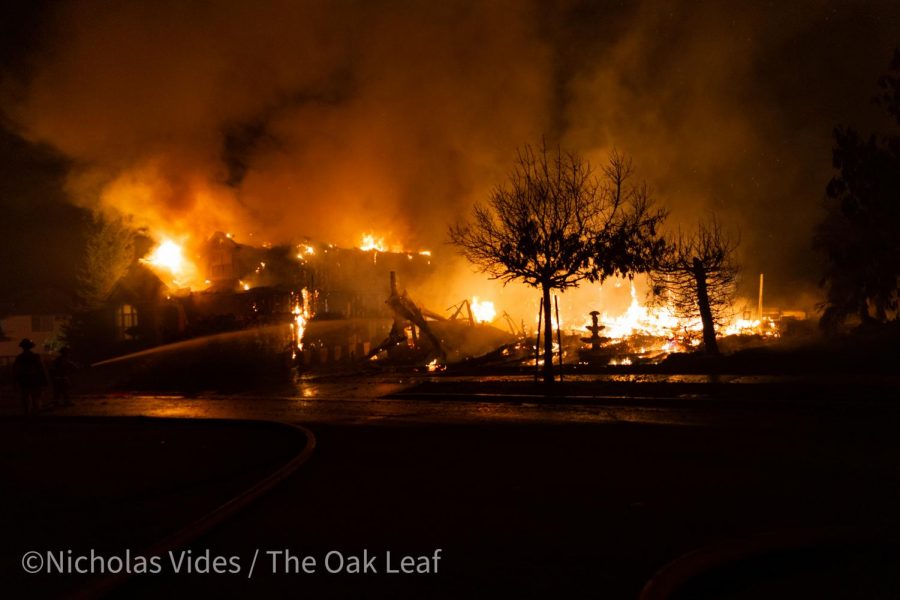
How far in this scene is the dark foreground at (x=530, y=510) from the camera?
14.0ft

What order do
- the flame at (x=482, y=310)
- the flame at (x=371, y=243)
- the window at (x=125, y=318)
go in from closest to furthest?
the window at (x=125, y=318)
the flame at (x=482, y=310)
the flame at (x=371, y=243)

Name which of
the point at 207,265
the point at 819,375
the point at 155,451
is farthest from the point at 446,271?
the point at 155,451

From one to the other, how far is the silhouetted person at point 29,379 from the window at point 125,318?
716 inches

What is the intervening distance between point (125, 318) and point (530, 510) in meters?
30.9

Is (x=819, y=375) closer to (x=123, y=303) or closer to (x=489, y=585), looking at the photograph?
(x=489, y=585)

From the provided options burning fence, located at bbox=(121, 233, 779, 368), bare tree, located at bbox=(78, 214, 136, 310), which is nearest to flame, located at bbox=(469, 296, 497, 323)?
burning fence, located at bbox=(121, 233, 779, 368)

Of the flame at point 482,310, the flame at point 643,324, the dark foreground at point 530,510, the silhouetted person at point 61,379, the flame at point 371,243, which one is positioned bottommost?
the dark foreground at point 530,510

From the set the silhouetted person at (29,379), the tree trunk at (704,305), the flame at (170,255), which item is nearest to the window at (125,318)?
the flame at (170,255)

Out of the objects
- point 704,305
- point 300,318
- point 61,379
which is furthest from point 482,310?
point 61,379

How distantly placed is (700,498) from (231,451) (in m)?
5.98

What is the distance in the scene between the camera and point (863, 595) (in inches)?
154

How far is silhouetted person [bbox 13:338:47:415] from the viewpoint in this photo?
1403 cm

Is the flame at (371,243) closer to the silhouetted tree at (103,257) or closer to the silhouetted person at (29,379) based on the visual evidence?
the silhouetted tree at (103,257)

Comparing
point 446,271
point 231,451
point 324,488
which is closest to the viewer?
point 324,488
